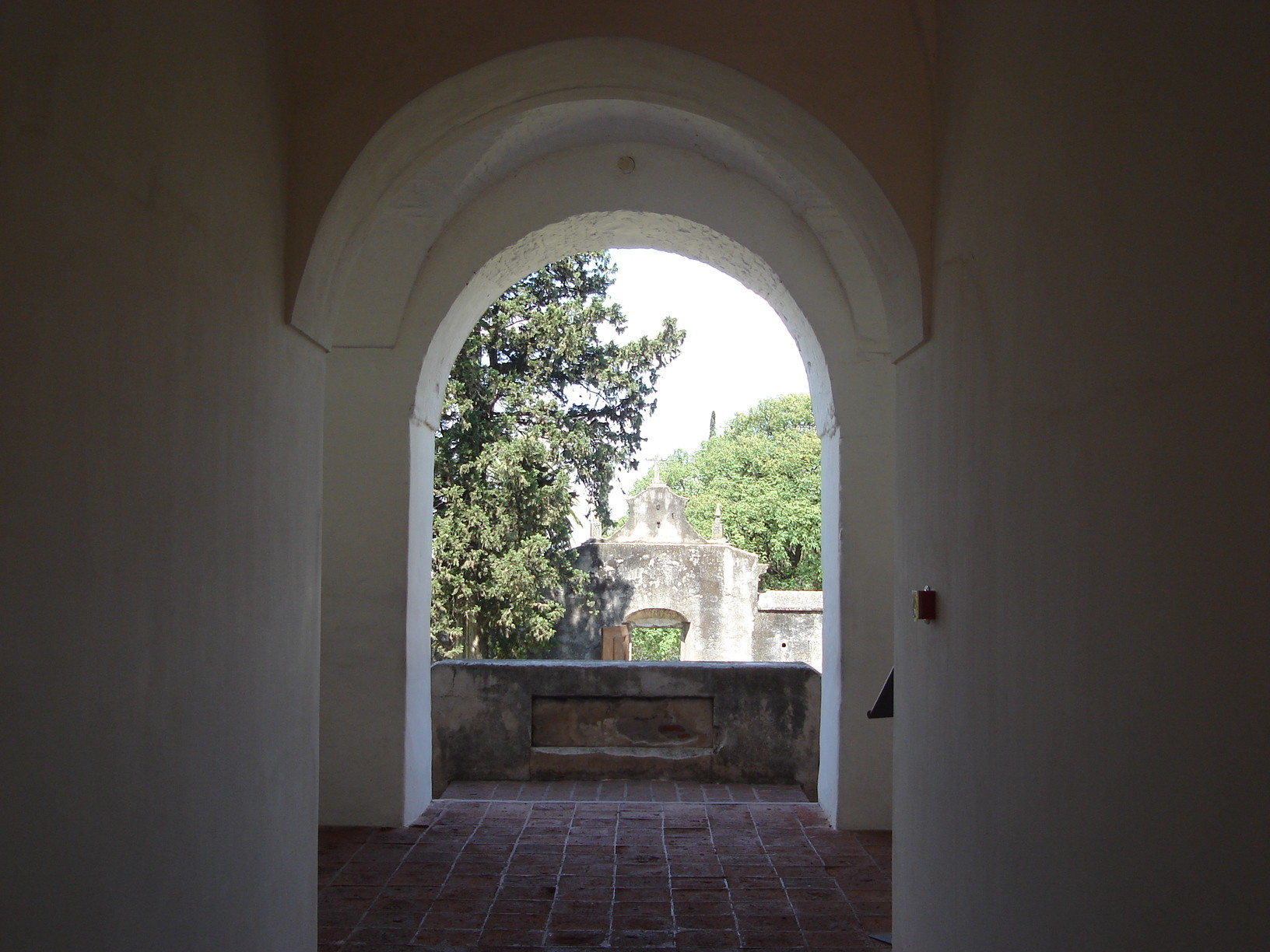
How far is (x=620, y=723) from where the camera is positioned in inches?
271

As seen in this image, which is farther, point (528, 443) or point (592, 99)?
point (528, 443)

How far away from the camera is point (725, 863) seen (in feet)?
16.4

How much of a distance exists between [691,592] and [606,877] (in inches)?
646

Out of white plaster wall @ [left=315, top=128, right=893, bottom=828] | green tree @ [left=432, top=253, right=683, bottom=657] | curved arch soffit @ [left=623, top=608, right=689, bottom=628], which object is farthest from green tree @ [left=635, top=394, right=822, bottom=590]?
white plaster wall @ [left=315, top=128, right=893, bottom=828]

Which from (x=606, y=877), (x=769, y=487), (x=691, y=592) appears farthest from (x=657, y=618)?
(x=606, y=877)

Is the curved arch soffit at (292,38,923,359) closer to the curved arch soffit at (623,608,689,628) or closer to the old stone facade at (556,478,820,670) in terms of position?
the old stone facade at (556,478,820,670)

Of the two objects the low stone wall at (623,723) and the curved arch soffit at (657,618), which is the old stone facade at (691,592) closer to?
the curved arch soffit at (657,618)
